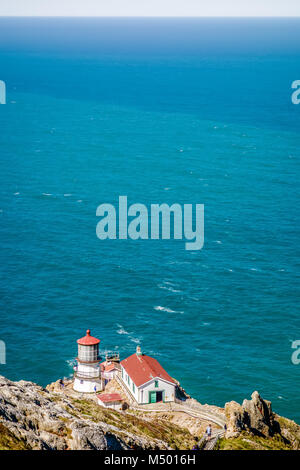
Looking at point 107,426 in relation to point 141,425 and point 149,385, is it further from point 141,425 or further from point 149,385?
point 149,385

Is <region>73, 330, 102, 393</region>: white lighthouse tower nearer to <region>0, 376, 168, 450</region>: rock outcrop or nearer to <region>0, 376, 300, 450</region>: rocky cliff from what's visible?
<region>0, 376, 300, 450</region>: rocky cliff

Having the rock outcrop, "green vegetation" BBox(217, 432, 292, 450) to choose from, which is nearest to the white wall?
"green vegetation" BBox(217, 432, 292, 450)

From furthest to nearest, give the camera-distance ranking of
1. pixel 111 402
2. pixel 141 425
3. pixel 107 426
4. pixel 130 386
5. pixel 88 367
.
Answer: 1. pixel 88 367
2. pixel 130 386
3. pixel 111 402
4. pixel 141 425
5. pixel 107 426

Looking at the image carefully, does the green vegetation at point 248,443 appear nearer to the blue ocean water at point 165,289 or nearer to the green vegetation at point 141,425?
the green vegetation at point 141,425

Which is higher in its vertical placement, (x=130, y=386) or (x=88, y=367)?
(x=88, y=367)

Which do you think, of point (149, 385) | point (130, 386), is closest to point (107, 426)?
point (149, 385)

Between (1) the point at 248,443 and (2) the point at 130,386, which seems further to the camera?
(2) the point at 130,386

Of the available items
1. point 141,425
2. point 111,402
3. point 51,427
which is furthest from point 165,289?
point 51,427

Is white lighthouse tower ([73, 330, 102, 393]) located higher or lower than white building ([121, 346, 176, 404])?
higher

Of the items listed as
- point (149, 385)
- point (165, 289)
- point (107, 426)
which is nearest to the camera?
point (107, 426)

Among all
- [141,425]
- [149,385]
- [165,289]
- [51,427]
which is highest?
[165,289]
